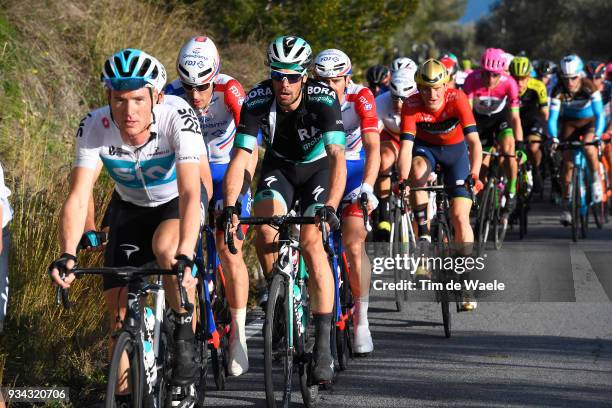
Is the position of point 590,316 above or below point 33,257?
below

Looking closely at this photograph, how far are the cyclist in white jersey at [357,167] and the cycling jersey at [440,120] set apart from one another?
880mm

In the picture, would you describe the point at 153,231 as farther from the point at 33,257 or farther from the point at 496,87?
the point at 496,87

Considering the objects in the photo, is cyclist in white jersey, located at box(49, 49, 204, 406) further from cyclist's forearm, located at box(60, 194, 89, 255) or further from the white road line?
the white road line

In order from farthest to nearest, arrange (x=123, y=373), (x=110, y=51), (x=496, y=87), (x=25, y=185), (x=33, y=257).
Result: (x=110, y=51) → (x=496, y=87) → (x=25, y=185) → (x=33, y=257) → (x=123, y=373)

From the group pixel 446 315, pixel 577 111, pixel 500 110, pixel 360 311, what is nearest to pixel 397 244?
pixel 446 315

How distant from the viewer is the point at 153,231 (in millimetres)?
5977

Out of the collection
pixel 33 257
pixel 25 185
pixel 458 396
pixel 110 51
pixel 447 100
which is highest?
pixel 110 51

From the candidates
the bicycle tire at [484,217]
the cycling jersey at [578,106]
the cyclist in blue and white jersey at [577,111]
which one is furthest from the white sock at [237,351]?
the cycling jersey at [578,106]

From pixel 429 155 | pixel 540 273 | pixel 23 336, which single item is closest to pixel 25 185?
pixel 23 336

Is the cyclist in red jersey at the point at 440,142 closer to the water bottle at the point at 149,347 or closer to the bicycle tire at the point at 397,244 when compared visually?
the bicycle tire at the point at 397,244

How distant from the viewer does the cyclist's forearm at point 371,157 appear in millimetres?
8047

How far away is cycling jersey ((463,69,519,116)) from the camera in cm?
1338

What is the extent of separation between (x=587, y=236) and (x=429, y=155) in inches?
203

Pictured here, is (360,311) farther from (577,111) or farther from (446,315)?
(577,111)
